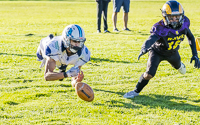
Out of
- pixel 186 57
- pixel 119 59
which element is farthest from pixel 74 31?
pixel 186 57

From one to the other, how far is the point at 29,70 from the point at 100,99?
8.47ft

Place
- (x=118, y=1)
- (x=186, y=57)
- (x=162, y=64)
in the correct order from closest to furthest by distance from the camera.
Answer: (x=162, y=64), (x=186, y=57), (x=118, y=1)

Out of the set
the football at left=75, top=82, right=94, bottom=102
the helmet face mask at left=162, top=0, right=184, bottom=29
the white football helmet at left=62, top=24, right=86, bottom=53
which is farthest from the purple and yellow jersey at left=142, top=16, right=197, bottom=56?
the football at left=75, top=82, right=94, bottom=102

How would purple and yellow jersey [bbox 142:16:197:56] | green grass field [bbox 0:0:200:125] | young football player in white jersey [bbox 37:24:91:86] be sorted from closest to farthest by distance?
green grass field [bbox 0:0:200:125] < young football player in white jersey [bbox 37:24:91:86] < purple and yellow jersey [bbox 142:16:197:56]

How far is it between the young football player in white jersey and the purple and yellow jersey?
1.07 m

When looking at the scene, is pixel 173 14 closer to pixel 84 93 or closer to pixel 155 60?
pixel 155 60

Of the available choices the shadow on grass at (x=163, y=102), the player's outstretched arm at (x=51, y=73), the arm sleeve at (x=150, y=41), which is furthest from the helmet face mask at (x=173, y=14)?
the player's outstretched arm at (x=51, y=73)

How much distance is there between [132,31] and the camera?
43.6ft

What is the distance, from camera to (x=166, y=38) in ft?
17.5

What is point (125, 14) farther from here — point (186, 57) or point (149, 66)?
point (149, 66)

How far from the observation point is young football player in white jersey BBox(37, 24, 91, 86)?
4.91 m

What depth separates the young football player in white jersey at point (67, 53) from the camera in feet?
16.1

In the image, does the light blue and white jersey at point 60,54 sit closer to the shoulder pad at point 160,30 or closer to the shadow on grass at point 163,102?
the shadow on grass at point 163,102

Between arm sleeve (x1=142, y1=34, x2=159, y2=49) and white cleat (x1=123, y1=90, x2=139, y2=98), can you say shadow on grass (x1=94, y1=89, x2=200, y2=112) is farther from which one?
arm sleeve (x1=142, y1=34, x2=159, y2=49)
